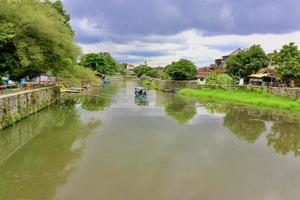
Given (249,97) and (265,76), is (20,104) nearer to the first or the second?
(249,97)

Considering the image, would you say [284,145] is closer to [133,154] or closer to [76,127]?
[133,154]

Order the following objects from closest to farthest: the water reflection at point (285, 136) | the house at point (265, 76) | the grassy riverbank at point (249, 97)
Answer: the water reflection at point (285, 136)
the grassy riverbank at point (249, 97)
the house at point (265, 76)

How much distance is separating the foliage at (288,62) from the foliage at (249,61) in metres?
11.6

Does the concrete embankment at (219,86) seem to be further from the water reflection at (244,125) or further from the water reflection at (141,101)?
the water reflection at (141,101)

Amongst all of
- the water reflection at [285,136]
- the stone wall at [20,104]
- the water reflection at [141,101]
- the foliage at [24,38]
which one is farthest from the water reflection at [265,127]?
the foliage at [24,38]

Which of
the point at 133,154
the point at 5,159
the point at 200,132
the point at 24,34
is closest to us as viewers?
the point at 5,159

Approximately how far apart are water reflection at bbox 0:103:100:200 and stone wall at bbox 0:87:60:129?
582 millimetres

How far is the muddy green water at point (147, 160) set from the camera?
10805mm

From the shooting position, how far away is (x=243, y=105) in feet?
129

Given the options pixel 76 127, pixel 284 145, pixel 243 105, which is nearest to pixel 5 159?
pixel 76 127

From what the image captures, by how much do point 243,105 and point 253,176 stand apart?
27.8m

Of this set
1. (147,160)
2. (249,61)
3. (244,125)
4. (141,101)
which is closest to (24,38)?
(141,101)

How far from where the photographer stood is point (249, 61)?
55750 millimetres

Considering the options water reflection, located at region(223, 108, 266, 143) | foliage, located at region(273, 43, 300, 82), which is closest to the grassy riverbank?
foliage, located at region(273, 43, 300, 82)
